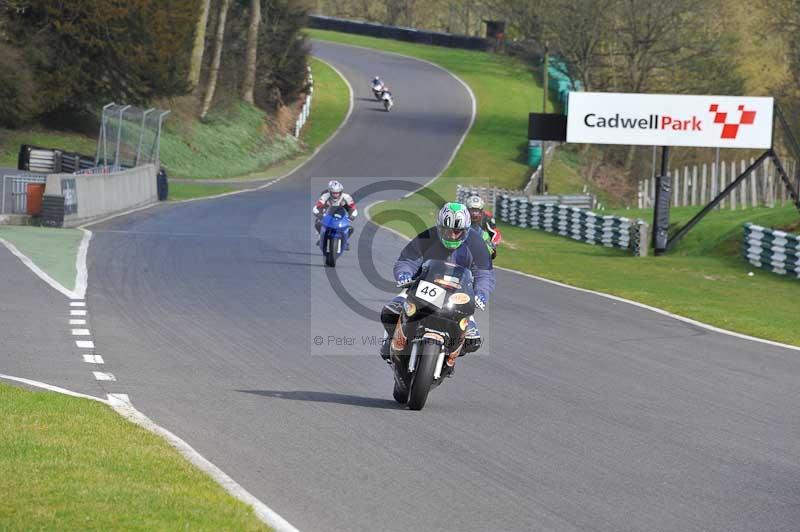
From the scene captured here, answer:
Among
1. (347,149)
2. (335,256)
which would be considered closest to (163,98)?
(347,149)

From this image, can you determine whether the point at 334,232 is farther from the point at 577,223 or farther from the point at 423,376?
the point at 577,223

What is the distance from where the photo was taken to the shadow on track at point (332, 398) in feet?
36.9

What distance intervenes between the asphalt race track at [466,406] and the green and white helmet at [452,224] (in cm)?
139

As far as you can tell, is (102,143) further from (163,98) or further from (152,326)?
(152,326)

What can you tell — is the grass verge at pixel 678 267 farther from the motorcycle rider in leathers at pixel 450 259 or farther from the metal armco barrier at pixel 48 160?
the metal armco barrier at pixel 48 160

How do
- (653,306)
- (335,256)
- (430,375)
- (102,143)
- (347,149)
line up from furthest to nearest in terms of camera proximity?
(347,149) → (102,143) → (335,256) → (653,306) → (430,375)

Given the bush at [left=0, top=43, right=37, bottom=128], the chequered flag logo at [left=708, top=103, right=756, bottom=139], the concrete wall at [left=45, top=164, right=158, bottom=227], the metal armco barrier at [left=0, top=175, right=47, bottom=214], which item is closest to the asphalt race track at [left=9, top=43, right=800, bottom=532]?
the metal armco barrier at [left=0, top=175, right=47, bottom=214]

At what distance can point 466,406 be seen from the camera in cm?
1130

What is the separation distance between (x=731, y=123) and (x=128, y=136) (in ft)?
64.9

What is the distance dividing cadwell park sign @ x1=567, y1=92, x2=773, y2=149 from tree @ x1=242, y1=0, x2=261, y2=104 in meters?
38.2

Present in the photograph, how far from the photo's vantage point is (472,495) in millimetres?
7848

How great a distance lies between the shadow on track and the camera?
443 inches

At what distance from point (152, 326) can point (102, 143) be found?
87.8 ft

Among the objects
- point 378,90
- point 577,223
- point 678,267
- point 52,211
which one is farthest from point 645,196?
point 378,90
